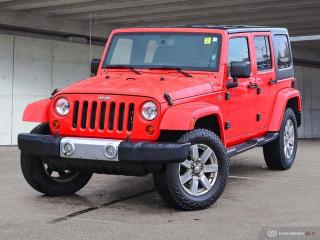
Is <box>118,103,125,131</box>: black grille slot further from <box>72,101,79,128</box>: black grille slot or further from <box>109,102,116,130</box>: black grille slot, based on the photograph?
<box>72,101,79,128</box>: black grille slot

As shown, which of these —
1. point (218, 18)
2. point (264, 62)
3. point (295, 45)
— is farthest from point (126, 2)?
point (295, 45)

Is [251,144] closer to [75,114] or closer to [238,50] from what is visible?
[238,50]

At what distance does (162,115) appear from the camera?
17.6 ft

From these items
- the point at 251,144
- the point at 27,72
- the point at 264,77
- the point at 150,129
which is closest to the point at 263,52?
the point at 264,77

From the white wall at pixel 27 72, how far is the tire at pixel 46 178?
7.60 m

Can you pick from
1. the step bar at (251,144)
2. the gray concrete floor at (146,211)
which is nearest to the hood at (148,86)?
the step bar at (251,144)

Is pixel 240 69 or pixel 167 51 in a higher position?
pixel 167 51

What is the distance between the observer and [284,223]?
5066mm

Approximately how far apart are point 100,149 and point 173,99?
890 millimetres

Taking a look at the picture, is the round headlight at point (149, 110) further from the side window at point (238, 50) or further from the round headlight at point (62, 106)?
the side window at point (238, 50)

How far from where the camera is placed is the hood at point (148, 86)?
5512 mm

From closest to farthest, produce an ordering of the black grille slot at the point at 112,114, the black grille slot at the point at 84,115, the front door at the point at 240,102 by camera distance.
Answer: the black grille slot at the point at 112,114 → the black grille slot at the point at 84,115 → the front door at the point at 240,102

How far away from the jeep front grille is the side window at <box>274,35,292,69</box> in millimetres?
3366

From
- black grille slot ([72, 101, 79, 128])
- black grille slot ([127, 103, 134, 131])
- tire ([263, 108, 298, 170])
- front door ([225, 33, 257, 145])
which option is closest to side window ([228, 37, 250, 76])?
front door ([225, 33, 257, 145])
